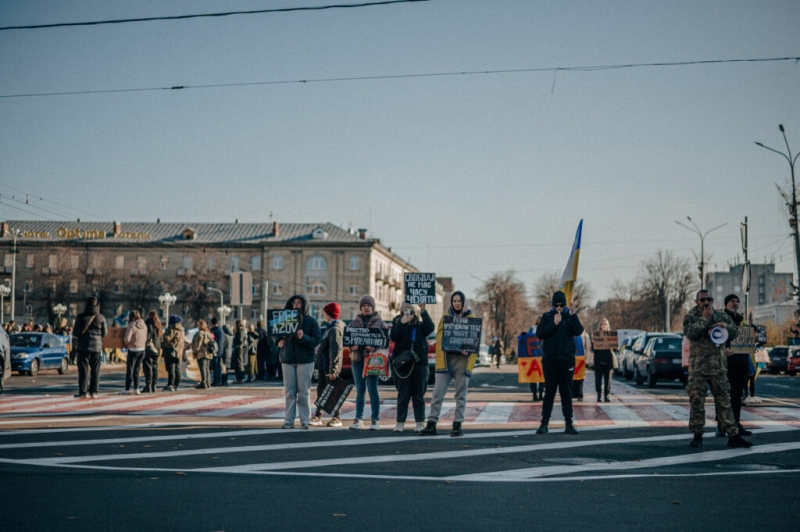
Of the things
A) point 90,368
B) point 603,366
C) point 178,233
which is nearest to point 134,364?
point 90,368

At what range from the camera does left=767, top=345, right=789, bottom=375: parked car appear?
54.1 metres

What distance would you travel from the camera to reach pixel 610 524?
6320mm

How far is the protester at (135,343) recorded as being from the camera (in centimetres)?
1973

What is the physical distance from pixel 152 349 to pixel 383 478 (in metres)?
13.3

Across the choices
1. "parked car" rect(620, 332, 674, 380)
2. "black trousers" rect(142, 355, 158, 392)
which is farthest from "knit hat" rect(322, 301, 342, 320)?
"parked car" rect(620, 332, 674, 380)

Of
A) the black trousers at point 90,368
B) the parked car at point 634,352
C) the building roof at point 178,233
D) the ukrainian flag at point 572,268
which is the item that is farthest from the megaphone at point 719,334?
the building roof at point 178,233

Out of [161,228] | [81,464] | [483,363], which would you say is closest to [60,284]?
[161,228]

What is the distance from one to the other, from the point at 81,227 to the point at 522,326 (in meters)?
53.6

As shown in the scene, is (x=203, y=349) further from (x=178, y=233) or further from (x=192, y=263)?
(x=178, y=233)

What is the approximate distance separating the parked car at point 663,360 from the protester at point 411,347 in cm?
1507

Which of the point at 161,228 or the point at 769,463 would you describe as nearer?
the point at 769,463

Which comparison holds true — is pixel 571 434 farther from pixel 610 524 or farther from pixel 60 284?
pixel 60 284

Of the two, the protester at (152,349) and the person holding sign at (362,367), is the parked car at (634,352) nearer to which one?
the protester at (152,349)

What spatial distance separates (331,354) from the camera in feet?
44.1
